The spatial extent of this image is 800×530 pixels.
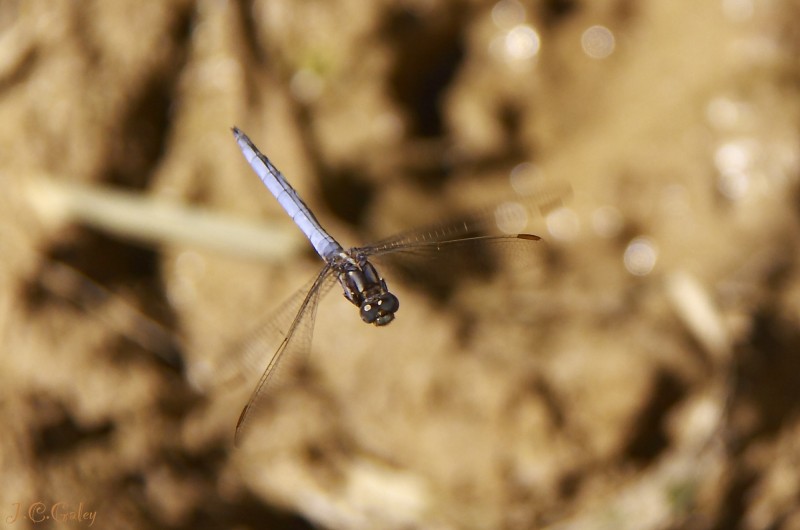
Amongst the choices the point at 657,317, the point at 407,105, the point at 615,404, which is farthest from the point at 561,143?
the point at 615,404

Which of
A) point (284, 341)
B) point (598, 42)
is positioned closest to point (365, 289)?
point (284, 341)

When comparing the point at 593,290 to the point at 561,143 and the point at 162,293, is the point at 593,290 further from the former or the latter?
the point at 162,293

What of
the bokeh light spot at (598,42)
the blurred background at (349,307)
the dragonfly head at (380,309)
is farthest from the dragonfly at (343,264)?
A: the bokeh light spot at (598,42)

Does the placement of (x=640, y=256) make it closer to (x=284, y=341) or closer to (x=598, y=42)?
(x=598, y=42)

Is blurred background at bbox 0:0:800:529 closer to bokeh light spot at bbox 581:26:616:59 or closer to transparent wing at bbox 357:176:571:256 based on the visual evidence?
transparent wing at bbox 357:176:571:256
